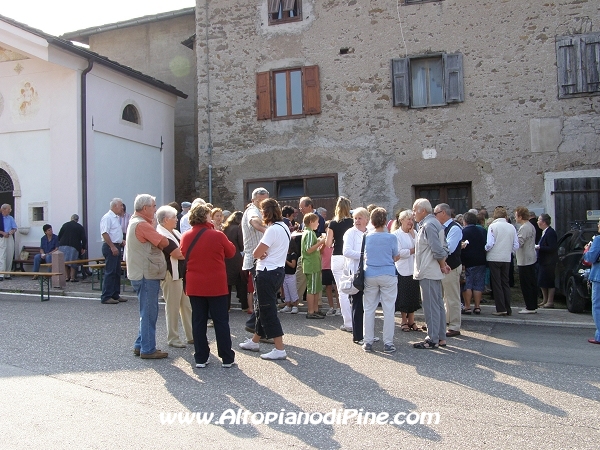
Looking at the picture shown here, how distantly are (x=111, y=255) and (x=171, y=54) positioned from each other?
11.8m

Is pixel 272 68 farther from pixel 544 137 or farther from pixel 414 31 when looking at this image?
pixel 544 137

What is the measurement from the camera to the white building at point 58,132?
15.1 meters

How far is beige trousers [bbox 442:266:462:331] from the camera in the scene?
27.2ft

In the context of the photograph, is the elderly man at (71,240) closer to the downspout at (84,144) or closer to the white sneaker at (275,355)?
the downspout at (84,144)

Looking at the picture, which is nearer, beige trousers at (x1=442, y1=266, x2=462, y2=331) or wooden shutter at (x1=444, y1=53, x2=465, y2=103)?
beige trousers at (x1=442, y1=266, x2=462, y2=331)

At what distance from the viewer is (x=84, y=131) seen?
50.0 feet

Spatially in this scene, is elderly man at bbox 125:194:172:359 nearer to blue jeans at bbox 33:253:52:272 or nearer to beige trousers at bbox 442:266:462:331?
beige trousers at bbox 442:266:462:331

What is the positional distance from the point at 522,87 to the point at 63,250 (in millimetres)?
11744

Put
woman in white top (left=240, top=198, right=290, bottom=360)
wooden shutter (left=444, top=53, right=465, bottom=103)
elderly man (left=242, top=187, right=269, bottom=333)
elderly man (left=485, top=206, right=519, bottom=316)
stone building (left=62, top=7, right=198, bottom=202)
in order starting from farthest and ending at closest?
stone building (left=62, top=7, right=198, bottom=202) < wooden shutter (left=444, top=53, right=465, bottom=103) < elderly man (left=485, top=206, right=519, bottom=316) < elderly man (left=242, top=187, right=269, bottom=333) < woman in white top (left=240, top=198, right=290, bottom=360)

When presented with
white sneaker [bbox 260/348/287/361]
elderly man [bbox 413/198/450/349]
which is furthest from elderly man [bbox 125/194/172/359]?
elderly man [bbox 413/198/450/349]

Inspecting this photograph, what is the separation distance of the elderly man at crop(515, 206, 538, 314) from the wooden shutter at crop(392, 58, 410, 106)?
6.32 m

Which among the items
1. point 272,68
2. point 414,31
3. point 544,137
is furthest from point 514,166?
point 272,68

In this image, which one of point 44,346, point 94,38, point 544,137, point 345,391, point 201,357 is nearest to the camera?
point 345,391

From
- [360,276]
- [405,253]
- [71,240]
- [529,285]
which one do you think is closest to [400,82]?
[529,285]
